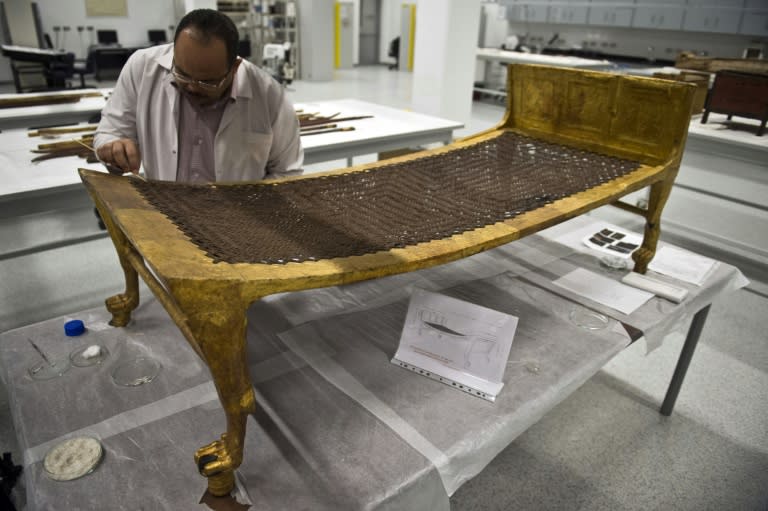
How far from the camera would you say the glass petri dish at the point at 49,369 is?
51.3 inches

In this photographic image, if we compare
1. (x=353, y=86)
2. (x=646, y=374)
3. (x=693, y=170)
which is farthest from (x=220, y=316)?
(x=353, y=86)

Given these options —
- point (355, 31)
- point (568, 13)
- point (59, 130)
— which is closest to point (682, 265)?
point (59, 130)

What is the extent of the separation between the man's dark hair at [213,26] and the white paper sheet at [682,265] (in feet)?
5.58

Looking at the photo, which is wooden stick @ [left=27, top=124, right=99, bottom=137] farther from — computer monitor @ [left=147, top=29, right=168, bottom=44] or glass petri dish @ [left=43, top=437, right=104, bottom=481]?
computer monitor @ [left=147, top=29, right=168, bottom=44]

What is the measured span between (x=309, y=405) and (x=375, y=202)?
23.8 inches

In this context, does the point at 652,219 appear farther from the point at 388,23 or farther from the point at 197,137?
the point at 388,23

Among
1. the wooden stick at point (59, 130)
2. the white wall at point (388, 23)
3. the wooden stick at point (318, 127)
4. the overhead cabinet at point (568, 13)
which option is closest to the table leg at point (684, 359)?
the wooden stick at point (318, 127)

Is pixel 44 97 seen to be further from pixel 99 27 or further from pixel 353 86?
pixel 99 27

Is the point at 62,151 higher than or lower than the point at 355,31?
lower

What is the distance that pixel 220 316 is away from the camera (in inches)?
34.3

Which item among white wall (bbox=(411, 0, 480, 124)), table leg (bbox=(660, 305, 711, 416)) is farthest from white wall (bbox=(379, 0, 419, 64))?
table leg (bbox=(660, 305, 711, 416))

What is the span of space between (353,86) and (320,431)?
9.76 metres

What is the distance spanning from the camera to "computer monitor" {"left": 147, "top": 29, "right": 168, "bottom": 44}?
1040 cm

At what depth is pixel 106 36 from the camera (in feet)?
32.8
